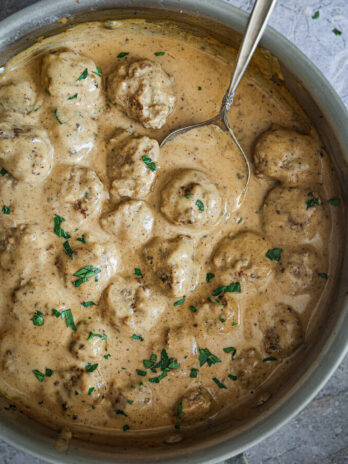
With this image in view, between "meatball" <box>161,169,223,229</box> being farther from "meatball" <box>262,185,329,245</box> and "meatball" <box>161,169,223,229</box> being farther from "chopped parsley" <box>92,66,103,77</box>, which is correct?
"chopped parsley" <box>92,66,103,77</box>

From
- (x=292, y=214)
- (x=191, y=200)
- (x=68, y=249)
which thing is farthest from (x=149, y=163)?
(x=292, y=214)

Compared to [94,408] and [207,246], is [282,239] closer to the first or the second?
[207,246]

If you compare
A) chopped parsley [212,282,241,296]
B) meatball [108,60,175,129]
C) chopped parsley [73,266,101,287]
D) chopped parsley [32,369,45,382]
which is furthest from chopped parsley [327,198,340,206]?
chopped parsley [32,369,45,382]

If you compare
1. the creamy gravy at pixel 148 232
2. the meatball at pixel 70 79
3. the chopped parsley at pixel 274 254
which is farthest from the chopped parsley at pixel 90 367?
the meatball at pixel 70 79

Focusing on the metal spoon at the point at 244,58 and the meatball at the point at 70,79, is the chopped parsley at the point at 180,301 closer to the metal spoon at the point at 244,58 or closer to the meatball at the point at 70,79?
the metal spoon at the point at 244,58

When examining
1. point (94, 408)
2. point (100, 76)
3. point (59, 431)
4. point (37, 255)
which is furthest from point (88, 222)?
point (59, 431)

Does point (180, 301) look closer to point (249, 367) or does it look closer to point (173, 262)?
point (173, 262)

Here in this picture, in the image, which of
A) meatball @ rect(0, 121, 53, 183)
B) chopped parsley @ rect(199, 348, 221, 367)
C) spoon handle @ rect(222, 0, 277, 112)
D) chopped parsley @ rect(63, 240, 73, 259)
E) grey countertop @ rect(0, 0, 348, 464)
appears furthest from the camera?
grey countertop @ rect(0, 0, 348, 464)
